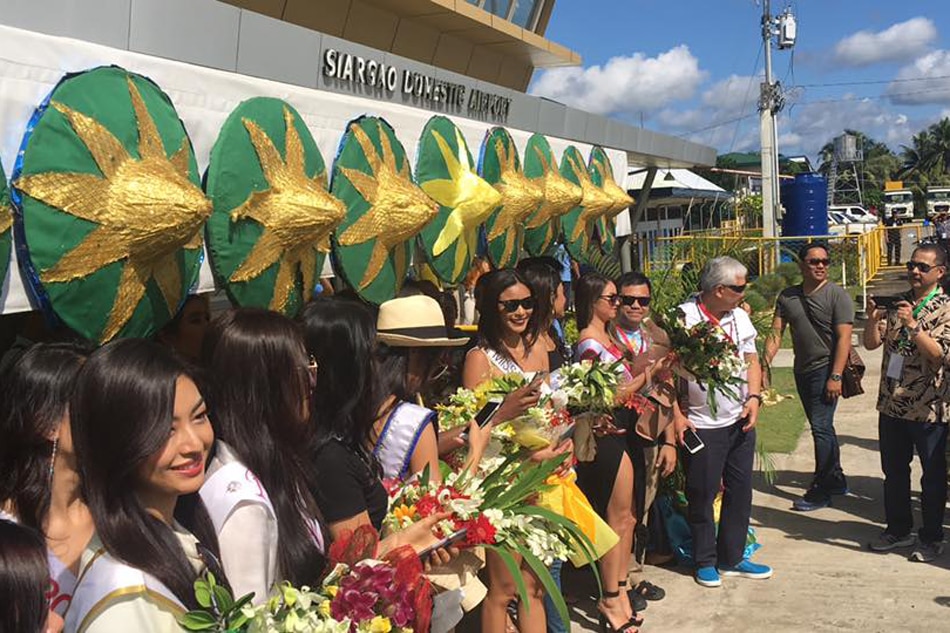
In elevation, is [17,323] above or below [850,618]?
above

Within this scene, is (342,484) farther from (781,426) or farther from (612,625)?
(781,426)

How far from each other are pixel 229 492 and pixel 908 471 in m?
4.84

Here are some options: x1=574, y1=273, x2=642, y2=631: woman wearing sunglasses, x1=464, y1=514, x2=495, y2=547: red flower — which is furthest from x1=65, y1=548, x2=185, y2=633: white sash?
x1=574, y1=273, x2=642, y2=631: woman wearing sunglasses

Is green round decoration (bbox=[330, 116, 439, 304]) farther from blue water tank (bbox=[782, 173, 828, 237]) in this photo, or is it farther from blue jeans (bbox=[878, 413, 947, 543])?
blue water tank (bbox=[782, 173, 828, 237])

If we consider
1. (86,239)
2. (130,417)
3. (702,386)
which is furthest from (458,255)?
(130,417)

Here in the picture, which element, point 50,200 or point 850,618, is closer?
point 50,200

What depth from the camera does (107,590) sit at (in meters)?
1.80

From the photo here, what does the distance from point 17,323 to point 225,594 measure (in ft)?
7.88

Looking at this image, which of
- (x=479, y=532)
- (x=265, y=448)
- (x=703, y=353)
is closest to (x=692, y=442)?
(x=703, y=353)

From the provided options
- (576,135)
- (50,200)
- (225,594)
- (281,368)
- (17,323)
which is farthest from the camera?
(576,135)

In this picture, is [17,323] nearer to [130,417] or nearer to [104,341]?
[104,341]

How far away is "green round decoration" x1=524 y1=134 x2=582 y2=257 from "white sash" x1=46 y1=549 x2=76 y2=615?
417 centimetres

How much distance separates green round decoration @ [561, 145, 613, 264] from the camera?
684 centimetres

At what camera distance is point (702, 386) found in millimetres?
5090
